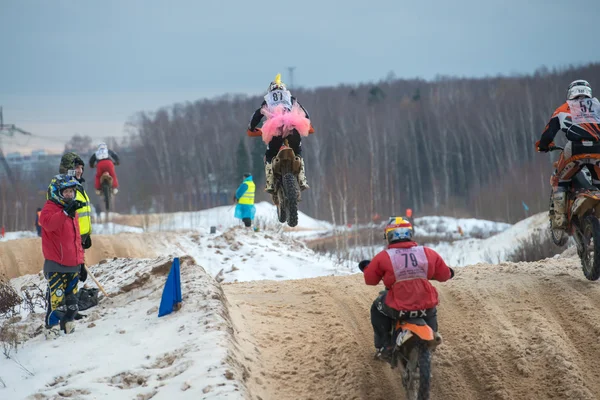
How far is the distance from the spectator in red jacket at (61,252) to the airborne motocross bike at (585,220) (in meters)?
7.20

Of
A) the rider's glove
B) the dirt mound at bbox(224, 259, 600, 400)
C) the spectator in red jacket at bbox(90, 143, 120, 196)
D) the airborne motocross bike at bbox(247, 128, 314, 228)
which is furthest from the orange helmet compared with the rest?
the spectator in red jacket at bbox(90, 143, 120, 196)

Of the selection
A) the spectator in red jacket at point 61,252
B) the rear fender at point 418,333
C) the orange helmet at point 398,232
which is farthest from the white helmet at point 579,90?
the spectator in red jacket at point 61,252

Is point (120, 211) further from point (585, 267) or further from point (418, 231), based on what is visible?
point (585, 267)

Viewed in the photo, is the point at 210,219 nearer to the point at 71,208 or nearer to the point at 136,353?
the point at 71,208

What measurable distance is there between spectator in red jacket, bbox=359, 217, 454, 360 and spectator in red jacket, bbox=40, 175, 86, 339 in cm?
411

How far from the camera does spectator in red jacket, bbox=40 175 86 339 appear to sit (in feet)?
29.1

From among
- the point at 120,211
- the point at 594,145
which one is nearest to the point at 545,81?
the point at 120,211

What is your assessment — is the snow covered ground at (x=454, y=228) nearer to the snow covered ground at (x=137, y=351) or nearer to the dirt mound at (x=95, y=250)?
the dirt mound at (x=95, y=250)

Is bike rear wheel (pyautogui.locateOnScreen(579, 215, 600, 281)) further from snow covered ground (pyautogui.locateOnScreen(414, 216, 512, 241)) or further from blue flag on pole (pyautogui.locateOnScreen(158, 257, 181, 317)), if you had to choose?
snow covered ground (pyautogui.locateOnScreen(414, 216, 512, 241))

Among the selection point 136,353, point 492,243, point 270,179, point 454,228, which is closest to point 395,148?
point 454,228

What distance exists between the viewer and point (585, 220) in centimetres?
987

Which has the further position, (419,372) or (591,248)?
(591,248)

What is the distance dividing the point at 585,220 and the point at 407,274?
13.2 feet

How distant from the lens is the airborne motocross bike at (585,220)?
376 inches
